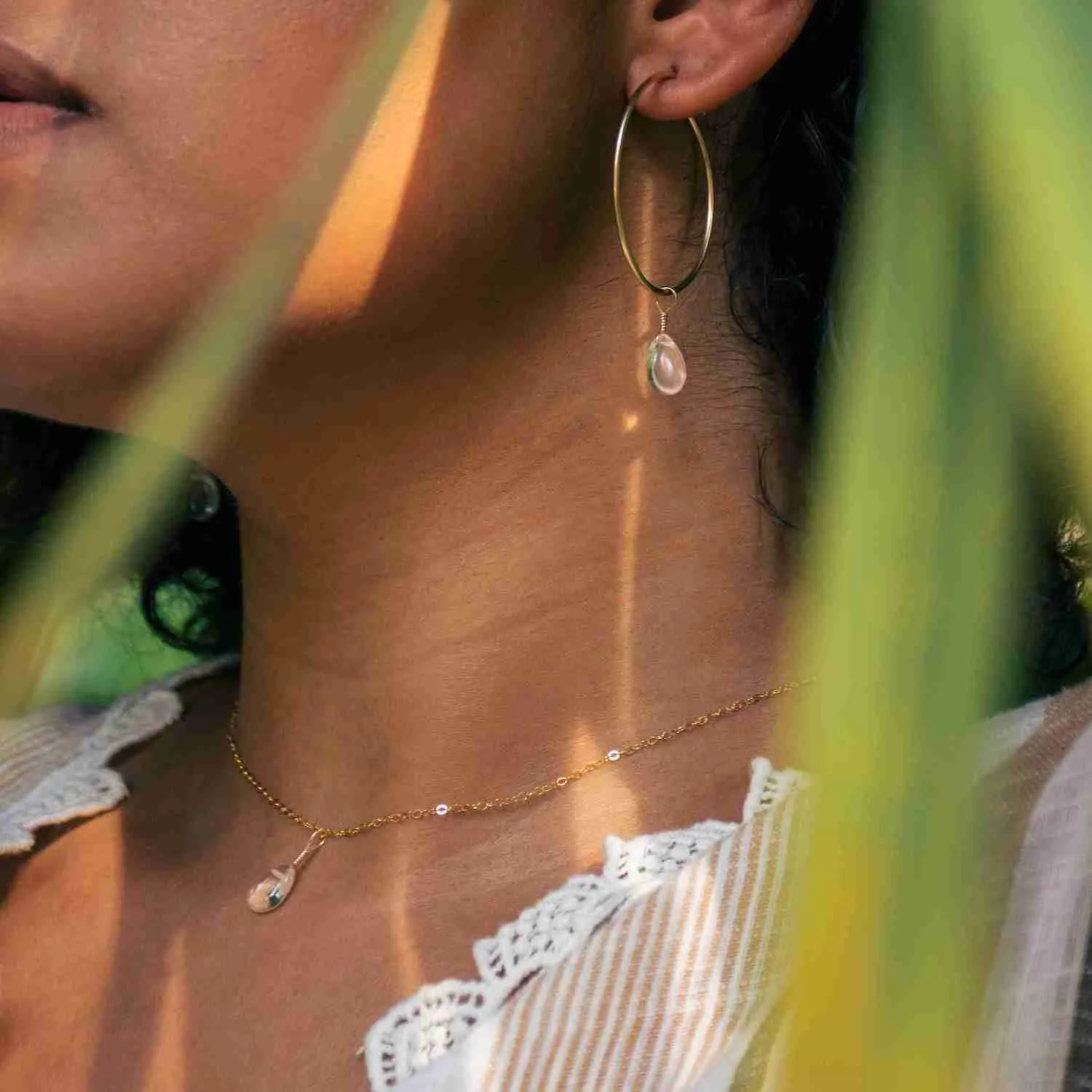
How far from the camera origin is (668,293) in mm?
1059

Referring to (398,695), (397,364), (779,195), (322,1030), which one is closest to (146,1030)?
(322,1030)

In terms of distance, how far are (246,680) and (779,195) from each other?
2.17ft

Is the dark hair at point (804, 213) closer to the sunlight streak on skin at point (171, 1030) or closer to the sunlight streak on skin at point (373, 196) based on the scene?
the sunlight streak on skin at point (373, 196)

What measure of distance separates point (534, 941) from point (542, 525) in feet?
1.03

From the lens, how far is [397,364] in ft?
3.38

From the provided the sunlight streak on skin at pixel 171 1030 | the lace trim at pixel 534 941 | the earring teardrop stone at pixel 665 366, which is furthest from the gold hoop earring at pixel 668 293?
the sunlight streak on skin at pixel 171 1030

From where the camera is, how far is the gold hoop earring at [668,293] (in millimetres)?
1021

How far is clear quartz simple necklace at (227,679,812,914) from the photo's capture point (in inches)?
41.9

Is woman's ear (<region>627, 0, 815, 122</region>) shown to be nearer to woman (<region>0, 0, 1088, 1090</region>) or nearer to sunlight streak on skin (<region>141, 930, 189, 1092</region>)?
woman (<region>0, 0, 1088, 1090</region>)

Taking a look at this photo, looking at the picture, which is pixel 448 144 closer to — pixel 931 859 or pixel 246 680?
pixel 246 680

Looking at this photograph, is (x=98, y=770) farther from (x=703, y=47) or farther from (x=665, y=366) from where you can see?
(x=703, y=47)

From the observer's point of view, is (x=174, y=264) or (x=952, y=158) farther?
(x=174, y=264)

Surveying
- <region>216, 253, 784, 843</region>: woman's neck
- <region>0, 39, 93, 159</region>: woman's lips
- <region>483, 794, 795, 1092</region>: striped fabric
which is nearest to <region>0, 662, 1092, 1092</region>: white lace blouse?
<region>483, 794, 795, 1092</region>: striped fabric

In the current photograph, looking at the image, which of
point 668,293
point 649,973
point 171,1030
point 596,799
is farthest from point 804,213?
point 171,1030
